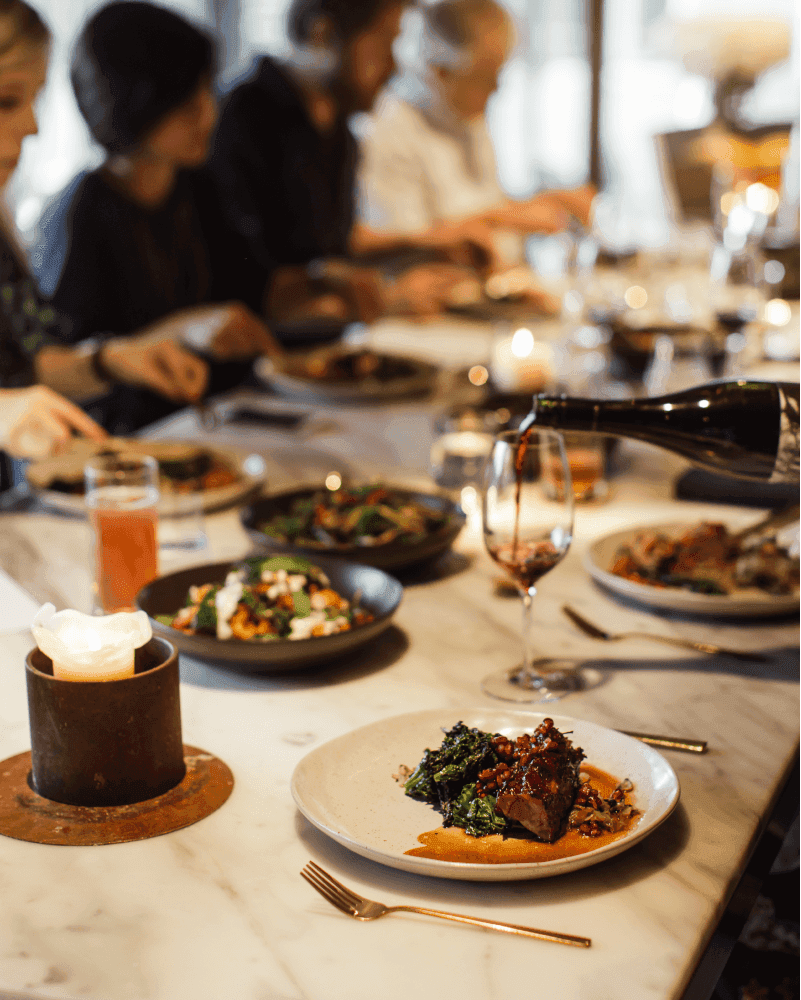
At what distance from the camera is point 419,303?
3641mm

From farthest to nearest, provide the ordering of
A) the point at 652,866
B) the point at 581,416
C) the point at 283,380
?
1. the point at 283,380
2. the point at 581,416
3. the point at 652,866

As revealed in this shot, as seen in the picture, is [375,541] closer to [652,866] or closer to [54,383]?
[652,866]

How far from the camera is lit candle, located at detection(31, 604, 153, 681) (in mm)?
851

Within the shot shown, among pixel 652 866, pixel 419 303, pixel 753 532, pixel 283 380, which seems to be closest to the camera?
pixel 652 866

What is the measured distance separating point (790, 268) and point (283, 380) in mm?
1453

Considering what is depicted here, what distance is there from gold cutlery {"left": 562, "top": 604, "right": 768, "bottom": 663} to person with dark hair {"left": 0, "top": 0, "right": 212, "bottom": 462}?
3.15 ft

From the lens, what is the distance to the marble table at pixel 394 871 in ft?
2.21

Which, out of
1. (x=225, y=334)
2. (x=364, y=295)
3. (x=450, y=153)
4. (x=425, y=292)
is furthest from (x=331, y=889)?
(x=450, y=153)

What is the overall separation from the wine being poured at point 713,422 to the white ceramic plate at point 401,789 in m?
0.30

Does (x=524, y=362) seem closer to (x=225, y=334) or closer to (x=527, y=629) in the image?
(x=225, y=334)

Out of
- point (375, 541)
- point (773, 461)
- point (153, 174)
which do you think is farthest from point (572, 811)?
point (153, 174)

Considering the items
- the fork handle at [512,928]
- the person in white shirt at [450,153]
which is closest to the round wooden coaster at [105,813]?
the fork handle at [512,928]

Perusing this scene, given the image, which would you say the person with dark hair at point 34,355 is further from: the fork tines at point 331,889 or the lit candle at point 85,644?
the fork tines at point 331,889

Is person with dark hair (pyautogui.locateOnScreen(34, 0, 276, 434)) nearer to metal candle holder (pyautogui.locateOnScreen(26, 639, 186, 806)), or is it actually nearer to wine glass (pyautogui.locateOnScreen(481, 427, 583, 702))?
wine glass (pyautogui.locateOnScreen(481, 427, 583, 702))
